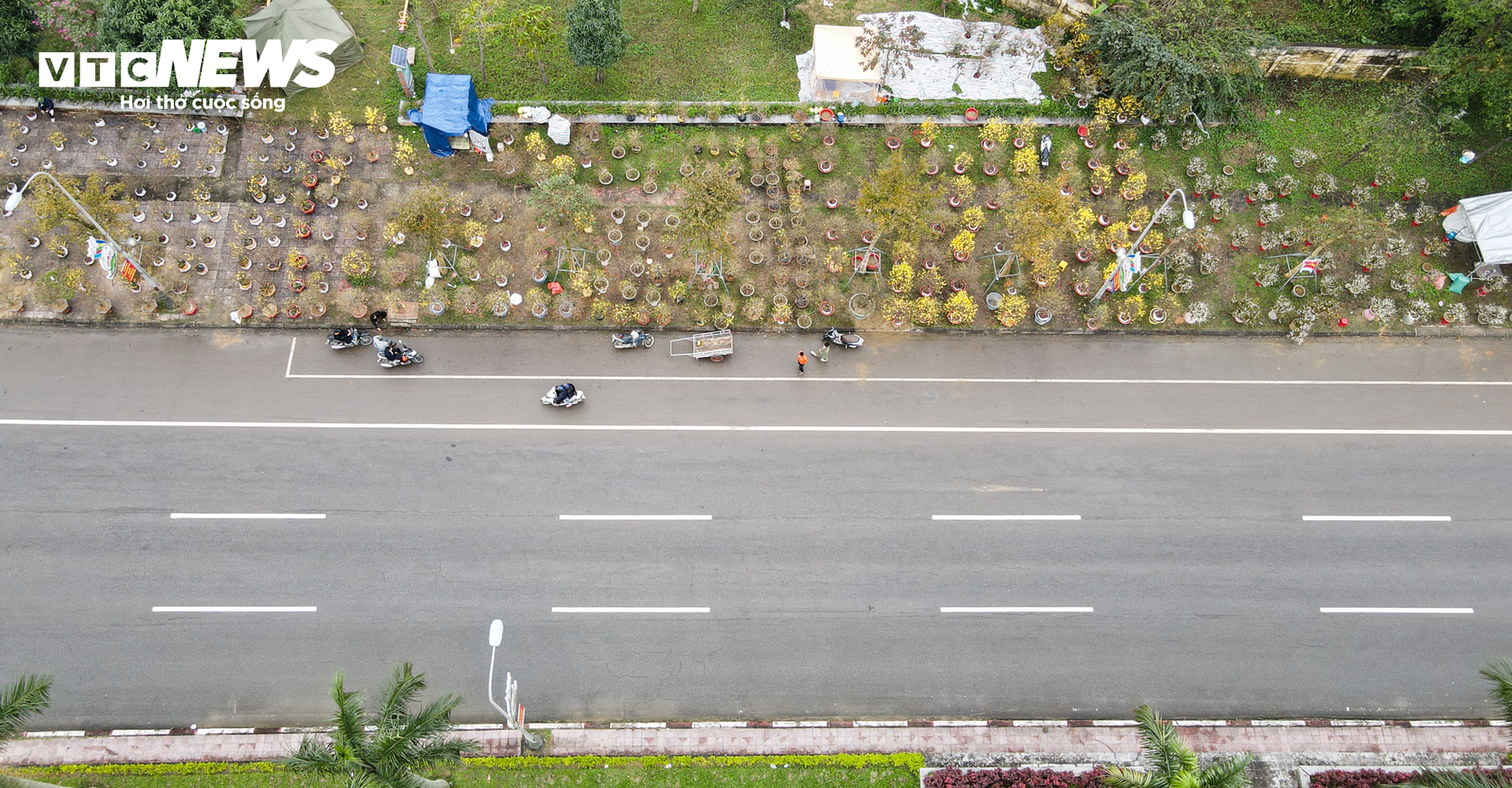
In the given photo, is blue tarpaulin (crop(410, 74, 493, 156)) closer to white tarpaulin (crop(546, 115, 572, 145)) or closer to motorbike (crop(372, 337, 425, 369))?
white tarpaulin (crop(546, 115, 572, 145))

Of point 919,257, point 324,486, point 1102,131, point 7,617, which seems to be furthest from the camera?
point 1102,131

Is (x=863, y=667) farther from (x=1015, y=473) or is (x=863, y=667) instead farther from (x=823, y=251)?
(x=823, y=251)

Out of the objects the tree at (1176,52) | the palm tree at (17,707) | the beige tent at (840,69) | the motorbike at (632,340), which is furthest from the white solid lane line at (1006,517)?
the palm tree at (17,707)

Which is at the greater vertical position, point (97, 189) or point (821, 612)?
point (97, 189)

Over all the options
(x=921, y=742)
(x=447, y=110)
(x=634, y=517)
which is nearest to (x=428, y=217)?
(x=447, y=110)

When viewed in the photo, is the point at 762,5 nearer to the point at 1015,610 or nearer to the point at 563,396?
the point at 563,396

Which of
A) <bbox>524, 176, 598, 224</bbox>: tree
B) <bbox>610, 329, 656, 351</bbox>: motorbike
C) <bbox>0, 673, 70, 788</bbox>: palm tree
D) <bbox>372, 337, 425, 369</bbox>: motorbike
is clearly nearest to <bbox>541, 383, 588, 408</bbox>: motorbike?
<bbox>610, 329, 656, 351</bbox>: motorbike

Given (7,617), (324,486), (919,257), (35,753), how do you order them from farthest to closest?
(919,257) < (324,486) < (7,617) < (35,753)

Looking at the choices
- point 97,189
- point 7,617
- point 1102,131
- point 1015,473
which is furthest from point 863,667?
point 97,189
